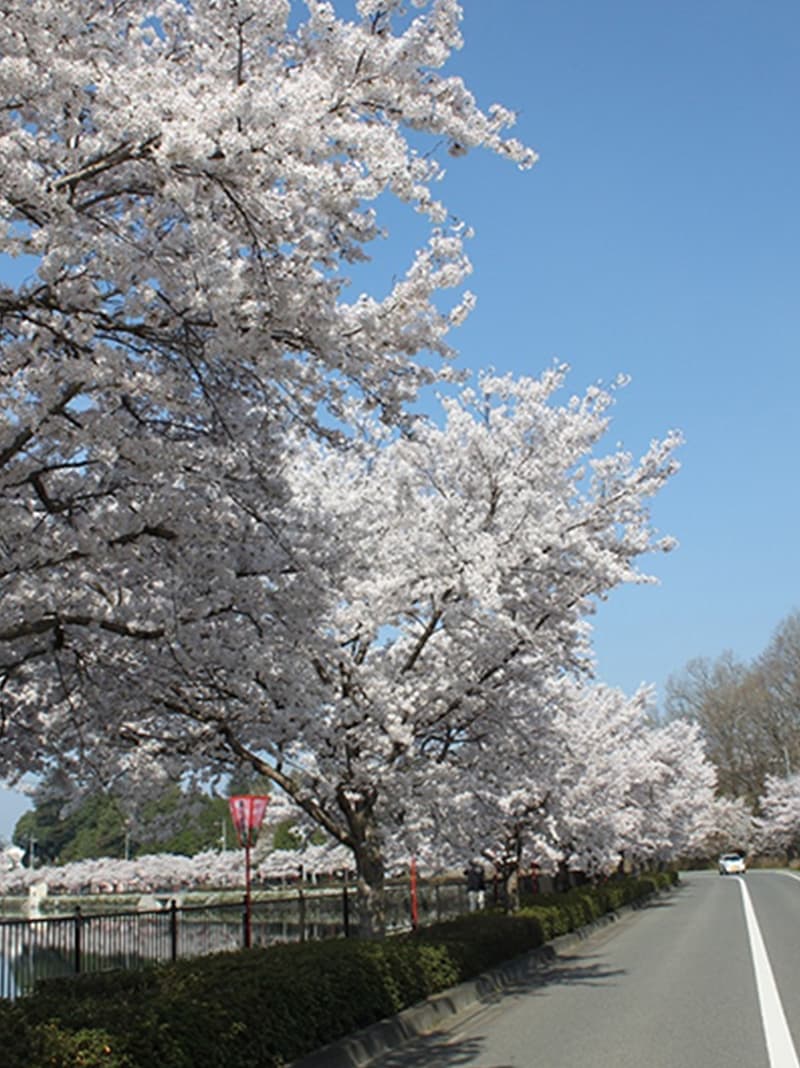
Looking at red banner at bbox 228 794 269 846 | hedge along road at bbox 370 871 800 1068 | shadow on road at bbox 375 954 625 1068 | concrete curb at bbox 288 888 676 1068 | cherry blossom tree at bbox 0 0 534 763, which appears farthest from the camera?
red banner at bbox 228 794 269 846

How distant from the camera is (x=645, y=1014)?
1164cm

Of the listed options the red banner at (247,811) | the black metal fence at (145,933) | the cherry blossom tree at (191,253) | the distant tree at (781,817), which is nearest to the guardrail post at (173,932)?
the black metal fence at (145,933)

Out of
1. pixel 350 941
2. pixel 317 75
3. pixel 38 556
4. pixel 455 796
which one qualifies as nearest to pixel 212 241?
pixel 317 75

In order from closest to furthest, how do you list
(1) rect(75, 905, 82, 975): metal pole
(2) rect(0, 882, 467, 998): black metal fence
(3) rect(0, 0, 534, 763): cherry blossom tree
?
(3) rect(0, 0, 534, 763): cherry blossom tree
(1) rect(75, 905, 82, 975): metal pole
(2) rect(0, 882, 467, 998): black metal fence

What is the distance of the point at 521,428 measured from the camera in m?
14.7

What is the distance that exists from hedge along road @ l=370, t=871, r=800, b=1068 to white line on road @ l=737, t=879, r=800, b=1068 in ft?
0.03

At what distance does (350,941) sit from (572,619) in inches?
192

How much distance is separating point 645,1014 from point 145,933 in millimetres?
6548

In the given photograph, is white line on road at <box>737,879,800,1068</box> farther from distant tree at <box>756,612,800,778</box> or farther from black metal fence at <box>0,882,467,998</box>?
distant tree at <box>756,612,800,778</box>

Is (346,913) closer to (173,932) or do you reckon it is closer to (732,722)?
(173,932)

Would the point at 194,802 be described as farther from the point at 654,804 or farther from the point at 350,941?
the point at 654,804

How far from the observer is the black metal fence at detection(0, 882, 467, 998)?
1274 cm

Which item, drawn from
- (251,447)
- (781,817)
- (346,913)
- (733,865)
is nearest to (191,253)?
(251,447)

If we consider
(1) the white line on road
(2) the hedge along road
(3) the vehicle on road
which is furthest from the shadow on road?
(3) the vehicle on road
